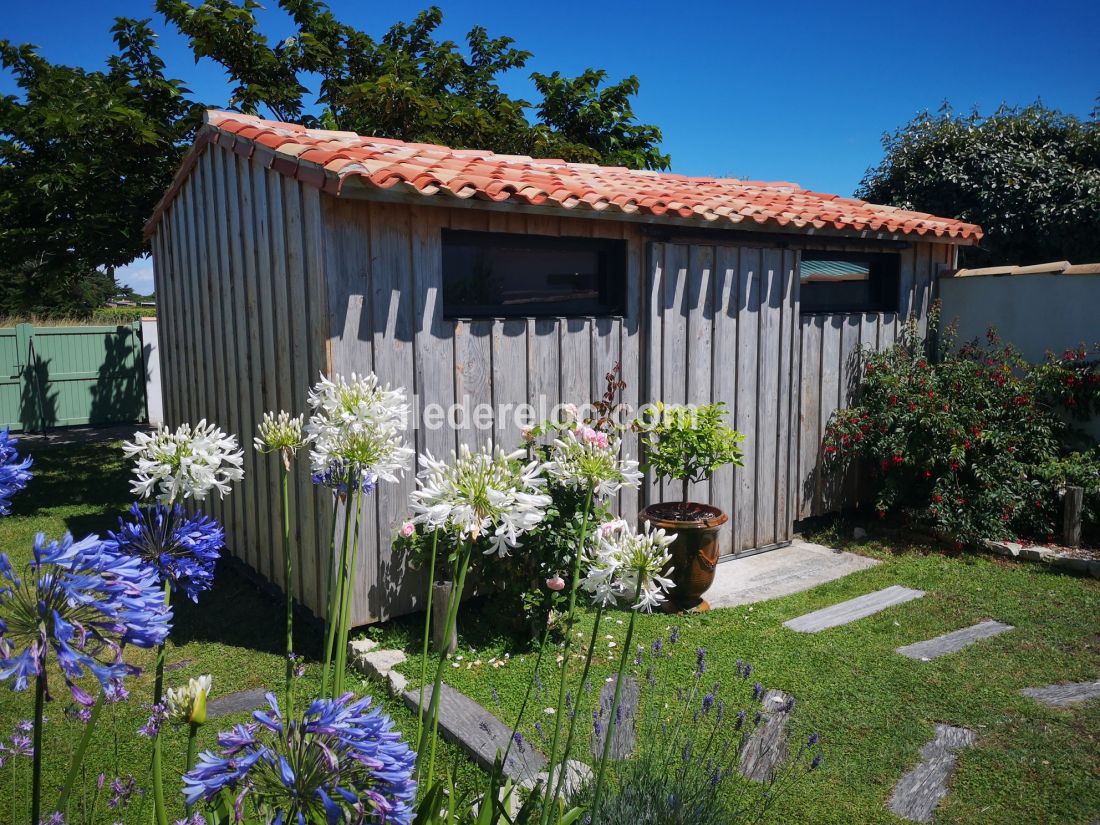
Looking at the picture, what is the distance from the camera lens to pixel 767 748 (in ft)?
11.4

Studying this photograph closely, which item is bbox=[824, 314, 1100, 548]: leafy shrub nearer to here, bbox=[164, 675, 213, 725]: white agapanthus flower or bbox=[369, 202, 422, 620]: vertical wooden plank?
bbox=[369, 202, 422, 620]: vertical wooden plank

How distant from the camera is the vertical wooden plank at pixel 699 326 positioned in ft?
20.2

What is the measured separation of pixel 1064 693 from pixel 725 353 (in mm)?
3345

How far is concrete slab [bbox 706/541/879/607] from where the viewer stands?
579cm

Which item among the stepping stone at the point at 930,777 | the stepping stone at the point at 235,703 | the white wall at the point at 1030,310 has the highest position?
the white wall at the point at 1030,310

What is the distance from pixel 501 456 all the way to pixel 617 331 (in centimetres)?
424

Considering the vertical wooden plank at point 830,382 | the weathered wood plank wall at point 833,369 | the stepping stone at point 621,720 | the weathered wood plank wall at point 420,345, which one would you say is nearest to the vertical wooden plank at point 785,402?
the weathered wood plank wall at point 833,369

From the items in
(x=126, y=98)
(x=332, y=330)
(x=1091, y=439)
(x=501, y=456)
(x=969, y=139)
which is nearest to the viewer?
(x=501, y=456)

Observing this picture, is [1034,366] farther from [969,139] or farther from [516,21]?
[516,21]

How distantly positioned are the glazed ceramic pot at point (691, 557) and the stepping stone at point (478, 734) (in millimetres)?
1924

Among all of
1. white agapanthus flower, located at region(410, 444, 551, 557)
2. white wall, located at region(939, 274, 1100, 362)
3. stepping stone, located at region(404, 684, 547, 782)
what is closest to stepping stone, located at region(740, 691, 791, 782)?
stepping stone, located at region(404, 684, 547, 782)

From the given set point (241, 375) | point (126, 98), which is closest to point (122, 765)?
point (241, 375)

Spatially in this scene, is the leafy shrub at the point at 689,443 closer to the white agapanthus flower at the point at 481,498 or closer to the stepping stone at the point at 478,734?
the stepping stone at the point at 478,734

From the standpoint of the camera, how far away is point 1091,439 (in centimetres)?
713
